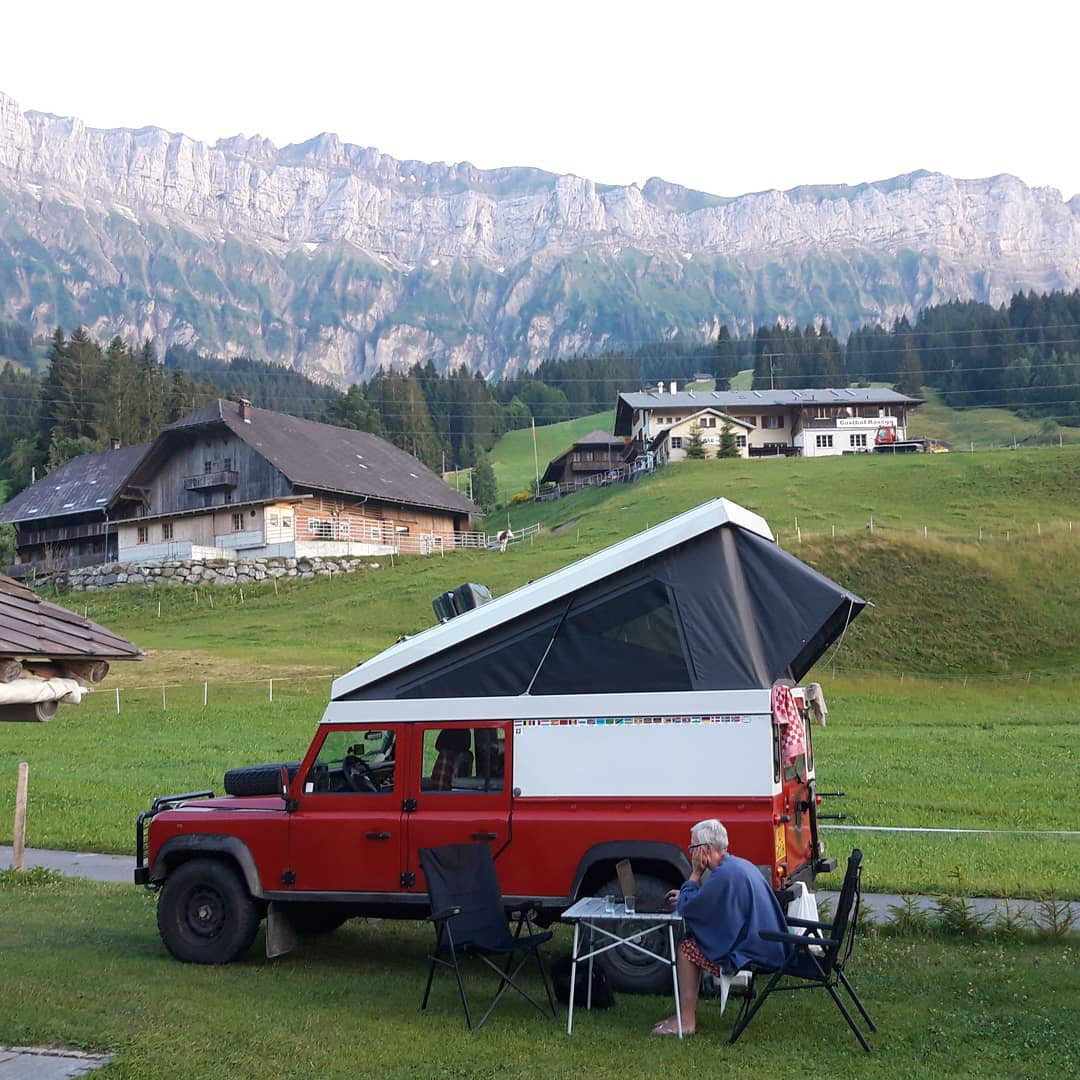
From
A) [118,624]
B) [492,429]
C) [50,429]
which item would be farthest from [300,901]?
[492,429]

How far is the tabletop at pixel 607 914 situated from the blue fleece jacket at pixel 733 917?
0.17 meters

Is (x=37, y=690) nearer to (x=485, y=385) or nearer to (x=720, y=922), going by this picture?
(x=720, y=922)

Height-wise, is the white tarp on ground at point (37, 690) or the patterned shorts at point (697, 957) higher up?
the white tarp on ground at point (37, 690)

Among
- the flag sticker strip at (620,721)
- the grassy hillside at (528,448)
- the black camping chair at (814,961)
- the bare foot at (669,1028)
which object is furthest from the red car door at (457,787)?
the grassy hillside at (528,448)

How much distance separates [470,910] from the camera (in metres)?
8.98

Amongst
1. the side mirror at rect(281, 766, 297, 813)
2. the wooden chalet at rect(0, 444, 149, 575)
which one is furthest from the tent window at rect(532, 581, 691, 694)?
the wooden chalet at rect(0, 444, 149, 575)

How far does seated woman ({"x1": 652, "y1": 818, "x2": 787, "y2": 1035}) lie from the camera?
8.12m

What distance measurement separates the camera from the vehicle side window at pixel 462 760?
9.83 meters

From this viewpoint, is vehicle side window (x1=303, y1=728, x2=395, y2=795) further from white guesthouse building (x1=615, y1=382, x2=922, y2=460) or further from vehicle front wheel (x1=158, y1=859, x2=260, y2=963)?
white guesthouse building (x1=615, y1=382, x2=922, y2=460)

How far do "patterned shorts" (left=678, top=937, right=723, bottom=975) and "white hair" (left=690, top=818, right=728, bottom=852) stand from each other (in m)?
0.67

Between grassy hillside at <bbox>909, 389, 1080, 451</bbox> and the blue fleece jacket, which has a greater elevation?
grassy hillside at <bbox>909, 389, 1080, 451</bbox>

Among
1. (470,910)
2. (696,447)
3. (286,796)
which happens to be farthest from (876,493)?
(470,910)

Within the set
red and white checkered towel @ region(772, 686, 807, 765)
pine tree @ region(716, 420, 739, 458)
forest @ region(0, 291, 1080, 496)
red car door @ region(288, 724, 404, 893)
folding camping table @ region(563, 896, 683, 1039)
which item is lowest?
folding camping table @ region(563, 896, 683, 1039)

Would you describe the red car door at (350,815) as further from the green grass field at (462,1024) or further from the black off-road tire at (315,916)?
the green grass field at (462,1024)
